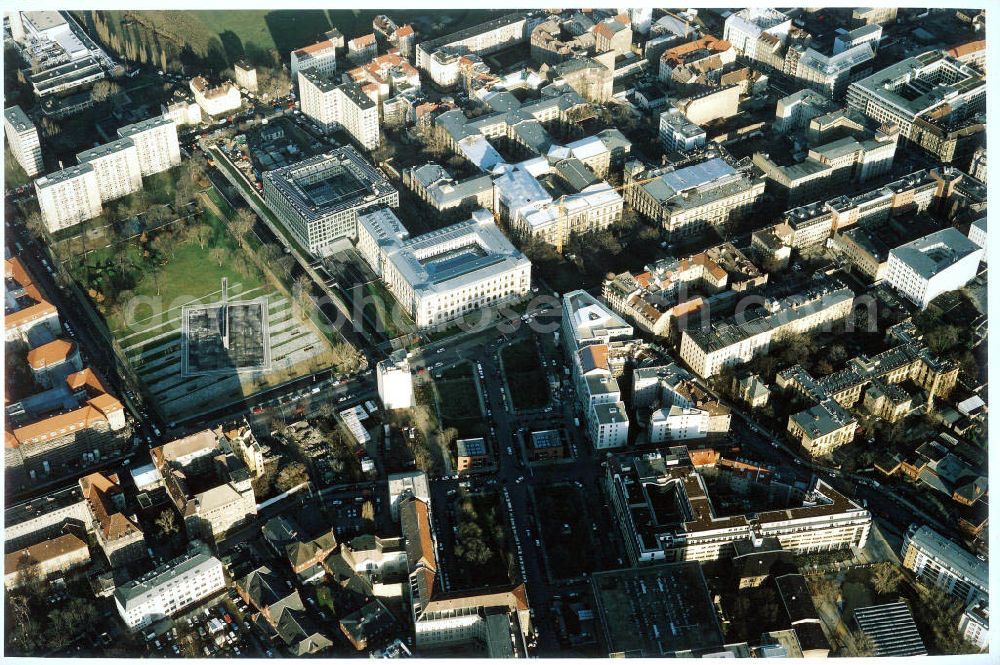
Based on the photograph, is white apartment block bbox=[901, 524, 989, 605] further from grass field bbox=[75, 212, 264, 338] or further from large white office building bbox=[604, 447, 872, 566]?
grass field bbox=[75, 212, 264, 338]

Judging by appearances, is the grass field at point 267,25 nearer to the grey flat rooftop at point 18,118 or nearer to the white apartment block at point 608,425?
the grey flat rooftop at point 18,118

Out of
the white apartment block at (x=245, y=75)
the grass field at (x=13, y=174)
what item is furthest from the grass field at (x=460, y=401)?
the white apartment block at (x=245, y=75)

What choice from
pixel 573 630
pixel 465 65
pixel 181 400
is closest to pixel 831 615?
pixel 573 630

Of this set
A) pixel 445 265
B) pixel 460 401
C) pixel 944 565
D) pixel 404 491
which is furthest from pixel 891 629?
pixel 445 265

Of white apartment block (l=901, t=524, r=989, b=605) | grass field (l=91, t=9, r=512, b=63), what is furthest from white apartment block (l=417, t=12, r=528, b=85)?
white apartment block (l=901, t=524, r=989, b=605)

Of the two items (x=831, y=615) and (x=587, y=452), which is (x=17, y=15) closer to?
(x=587, y=452)

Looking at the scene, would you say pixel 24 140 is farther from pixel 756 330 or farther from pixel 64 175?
pixel 756 330

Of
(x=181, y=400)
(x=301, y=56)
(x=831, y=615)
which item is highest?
(x=301, y=56)
